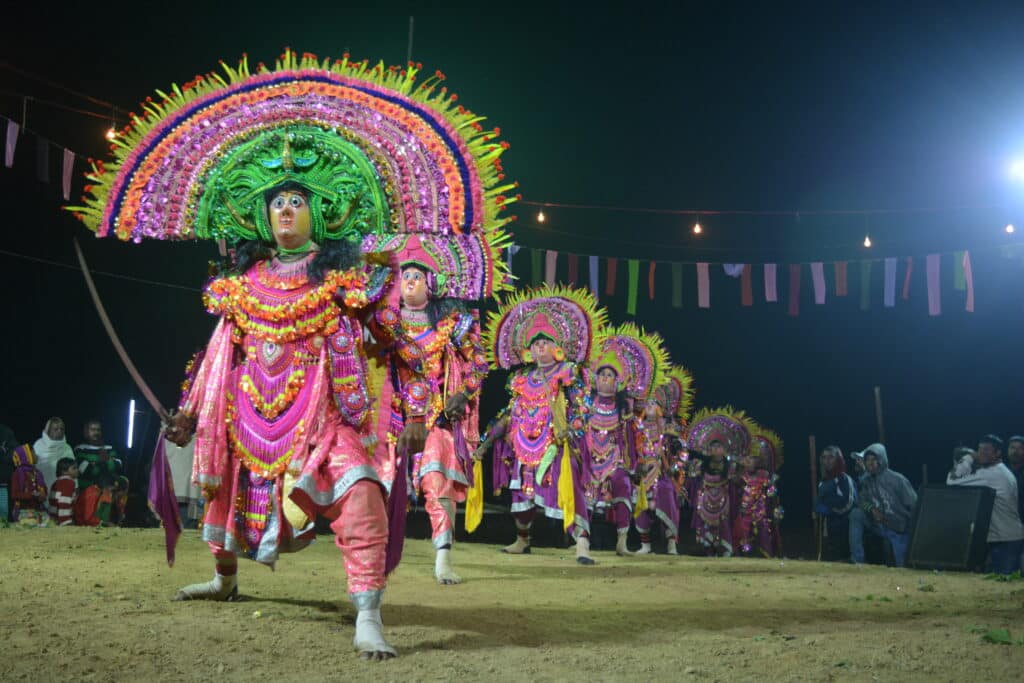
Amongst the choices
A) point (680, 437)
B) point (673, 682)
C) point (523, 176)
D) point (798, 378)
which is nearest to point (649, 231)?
point (523, 176)

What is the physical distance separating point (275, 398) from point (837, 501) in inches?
386

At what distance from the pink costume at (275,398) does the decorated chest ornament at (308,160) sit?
42 cm

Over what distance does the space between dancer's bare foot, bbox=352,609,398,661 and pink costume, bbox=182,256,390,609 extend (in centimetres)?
45

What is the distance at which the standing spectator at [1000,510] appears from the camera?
9516 millimetres

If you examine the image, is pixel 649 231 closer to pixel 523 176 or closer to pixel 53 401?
pixel 523 176

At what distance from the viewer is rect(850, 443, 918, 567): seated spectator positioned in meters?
11.1

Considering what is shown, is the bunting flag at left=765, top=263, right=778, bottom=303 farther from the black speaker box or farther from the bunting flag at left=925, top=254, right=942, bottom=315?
the black speaker box

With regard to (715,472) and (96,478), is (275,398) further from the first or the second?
(715,472)

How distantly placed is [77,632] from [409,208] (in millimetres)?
2390

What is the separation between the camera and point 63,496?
10422mm

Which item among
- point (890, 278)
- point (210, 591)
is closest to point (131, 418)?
point (210, 591)

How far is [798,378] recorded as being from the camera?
19703 mm

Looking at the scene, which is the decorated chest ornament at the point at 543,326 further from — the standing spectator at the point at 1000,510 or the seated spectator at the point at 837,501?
the seated spectator at the point at 837,501

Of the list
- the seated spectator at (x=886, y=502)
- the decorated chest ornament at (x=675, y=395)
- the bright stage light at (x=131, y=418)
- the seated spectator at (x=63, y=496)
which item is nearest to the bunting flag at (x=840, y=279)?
the decorated chest ornament at (x=675, y=395)
